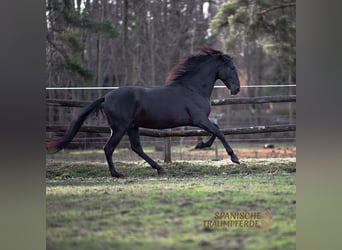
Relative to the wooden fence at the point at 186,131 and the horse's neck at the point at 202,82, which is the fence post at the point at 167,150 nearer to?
the wooden fence at the point at 186,131

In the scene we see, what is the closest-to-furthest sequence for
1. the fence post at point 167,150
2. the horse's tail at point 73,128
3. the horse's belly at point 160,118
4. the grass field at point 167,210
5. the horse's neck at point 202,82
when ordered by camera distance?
1. the grass field at point 167,210
2. the horse's tail at point 73,128
3. the horse's belly at point 160,118
4. the horse's neck at point 202,82
5. the fence post at point 167,150

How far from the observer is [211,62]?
20.2 feet

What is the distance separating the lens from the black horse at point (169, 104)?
19.0ft

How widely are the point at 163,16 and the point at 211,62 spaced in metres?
7.08

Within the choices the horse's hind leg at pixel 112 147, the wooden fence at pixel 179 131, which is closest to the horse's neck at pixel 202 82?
the wooden fence at pixel 179 131

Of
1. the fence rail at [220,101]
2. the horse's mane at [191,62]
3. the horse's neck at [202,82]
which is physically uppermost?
the horse's mane at [191,62]

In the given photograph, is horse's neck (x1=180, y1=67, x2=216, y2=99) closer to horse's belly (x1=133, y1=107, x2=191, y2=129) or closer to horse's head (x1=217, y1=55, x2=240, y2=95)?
horse's head (x1=217, y1=55, x2=240, y2=95)

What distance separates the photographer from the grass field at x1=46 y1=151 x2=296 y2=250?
14.4ft

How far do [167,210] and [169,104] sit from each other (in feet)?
5.25

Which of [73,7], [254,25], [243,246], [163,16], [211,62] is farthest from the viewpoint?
[163,16]

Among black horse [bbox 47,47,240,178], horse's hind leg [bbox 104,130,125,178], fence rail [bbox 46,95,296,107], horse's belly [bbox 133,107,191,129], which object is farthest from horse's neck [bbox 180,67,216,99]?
horse's hind leg [bbox 104,130,125,178]

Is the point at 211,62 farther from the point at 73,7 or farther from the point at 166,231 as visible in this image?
the point at 73,7
